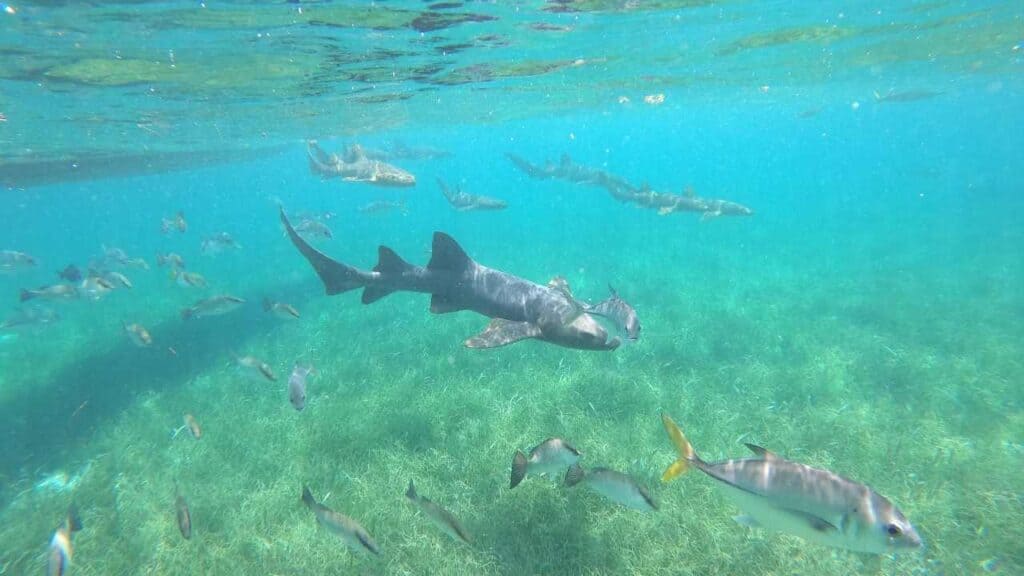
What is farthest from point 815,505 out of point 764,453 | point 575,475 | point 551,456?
point 551,456

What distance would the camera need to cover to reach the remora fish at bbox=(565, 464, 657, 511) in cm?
438

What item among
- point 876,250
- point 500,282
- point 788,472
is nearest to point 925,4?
point 876,250

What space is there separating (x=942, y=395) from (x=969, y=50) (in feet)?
98.6

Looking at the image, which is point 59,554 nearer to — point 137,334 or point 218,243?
point 137,334

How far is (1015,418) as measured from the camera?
9.26 meters

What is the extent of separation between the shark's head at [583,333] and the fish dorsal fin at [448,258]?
1.80m

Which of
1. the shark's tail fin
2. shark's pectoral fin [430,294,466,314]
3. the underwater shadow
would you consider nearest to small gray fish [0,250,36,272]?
the underwater shadow

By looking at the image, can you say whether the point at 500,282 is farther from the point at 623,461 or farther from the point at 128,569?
the point at 128,569

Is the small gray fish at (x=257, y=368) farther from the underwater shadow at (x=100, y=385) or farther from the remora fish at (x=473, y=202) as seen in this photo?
the remora fish at (x=473, y=202)

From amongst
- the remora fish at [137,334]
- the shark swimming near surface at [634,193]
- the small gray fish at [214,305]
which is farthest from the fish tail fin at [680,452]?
the shark swimming near surface at [634,193]

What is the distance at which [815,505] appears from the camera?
354cm

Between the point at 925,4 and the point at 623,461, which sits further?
the point at 925,4

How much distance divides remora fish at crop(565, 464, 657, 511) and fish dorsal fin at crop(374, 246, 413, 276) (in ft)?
13.9

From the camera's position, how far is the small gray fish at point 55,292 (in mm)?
11025
